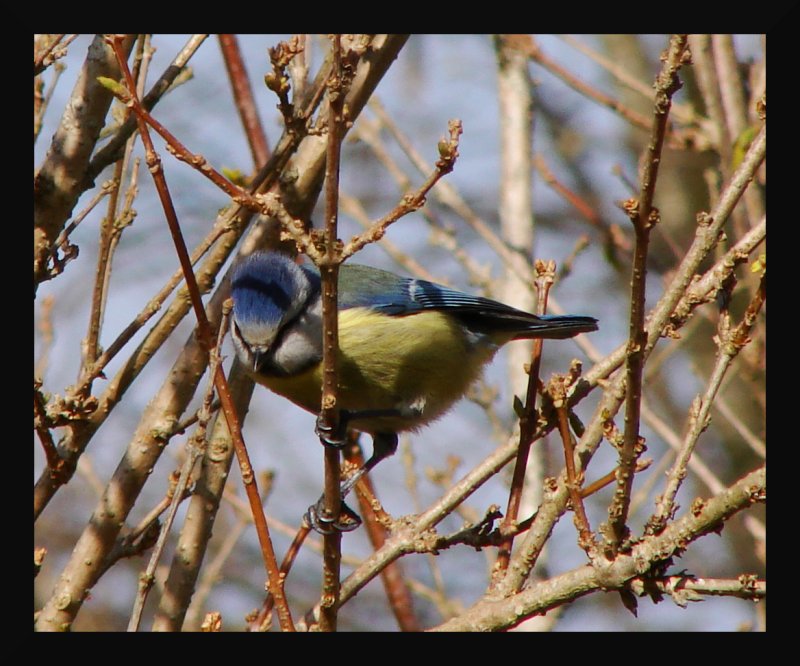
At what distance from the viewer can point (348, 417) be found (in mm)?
3271

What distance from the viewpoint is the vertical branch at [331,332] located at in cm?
183

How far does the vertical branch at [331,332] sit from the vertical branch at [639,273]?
55 cm

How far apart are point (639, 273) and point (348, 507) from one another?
162cm

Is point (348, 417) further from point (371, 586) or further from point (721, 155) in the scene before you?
point (371, 586)

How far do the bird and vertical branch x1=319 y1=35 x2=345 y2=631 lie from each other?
0.52m

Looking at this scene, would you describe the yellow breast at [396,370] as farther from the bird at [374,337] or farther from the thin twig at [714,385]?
the thin twig at [714,385]

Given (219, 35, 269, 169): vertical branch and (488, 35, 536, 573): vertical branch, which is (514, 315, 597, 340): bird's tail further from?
(219, 35, 269, 169): vertical branch

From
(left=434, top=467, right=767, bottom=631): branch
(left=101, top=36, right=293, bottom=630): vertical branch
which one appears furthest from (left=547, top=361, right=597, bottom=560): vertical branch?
(left=101, top=36, right=293, bottom=630): vertical branch

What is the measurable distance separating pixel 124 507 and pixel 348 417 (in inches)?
30.8

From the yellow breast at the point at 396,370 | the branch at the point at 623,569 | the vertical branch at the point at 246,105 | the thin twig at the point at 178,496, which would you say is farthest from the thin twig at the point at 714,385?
the vertical branch at the point at 246,105

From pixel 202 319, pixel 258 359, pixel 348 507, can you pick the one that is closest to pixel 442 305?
pixel 258 359

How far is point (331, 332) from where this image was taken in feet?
6.88
